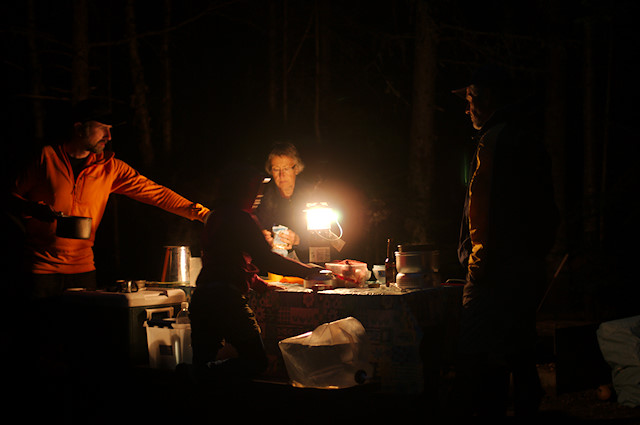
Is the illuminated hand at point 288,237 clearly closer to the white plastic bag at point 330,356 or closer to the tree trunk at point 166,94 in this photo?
the white plastic bag at point 330,356

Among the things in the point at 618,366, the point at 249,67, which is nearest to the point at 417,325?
the point at 618,366

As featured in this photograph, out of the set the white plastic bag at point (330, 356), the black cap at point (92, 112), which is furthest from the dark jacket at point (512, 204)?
the black cap at point (92, 112)

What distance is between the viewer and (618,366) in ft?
20.7

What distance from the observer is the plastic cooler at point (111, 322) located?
5188 mm

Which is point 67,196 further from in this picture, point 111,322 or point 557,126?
point 557,126

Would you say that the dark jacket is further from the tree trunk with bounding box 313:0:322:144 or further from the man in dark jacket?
the tree trunk with bounding box 313:0:322:144

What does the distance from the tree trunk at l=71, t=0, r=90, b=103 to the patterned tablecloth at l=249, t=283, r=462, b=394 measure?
5493mm

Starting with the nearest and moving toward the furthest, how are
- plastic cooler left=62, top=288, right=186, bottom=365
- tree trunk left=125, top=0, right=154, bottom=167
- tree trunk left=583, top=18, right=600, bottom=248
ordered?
1. plastic cooler left=62, top=288, right=186, bottom=365
2. tree trunk left=583, top=18, right=600, bottom=248
3. tree trunk left=125, top=0, right=154, bottom=167

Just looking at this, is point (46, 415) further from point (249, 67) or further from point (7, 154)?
point (249, 67)

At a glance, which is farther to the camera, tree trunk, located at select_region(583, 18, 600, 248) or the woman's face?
tree trunk, located at select_region(583, 18, 600, 248)

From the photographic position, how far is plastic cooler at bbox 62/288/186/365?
519cm

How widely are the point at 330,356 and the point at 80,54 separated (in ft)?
22.2

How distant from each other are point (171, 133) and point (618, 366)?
389 inches

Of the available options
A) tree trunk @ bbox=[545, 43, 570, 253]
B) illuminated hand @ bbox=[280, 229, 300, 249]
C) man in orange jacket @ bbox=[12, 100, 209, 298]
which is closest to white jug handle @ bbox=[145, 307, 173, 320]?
man in orange jacket @ bbox=[12, 100, 209, 298]
